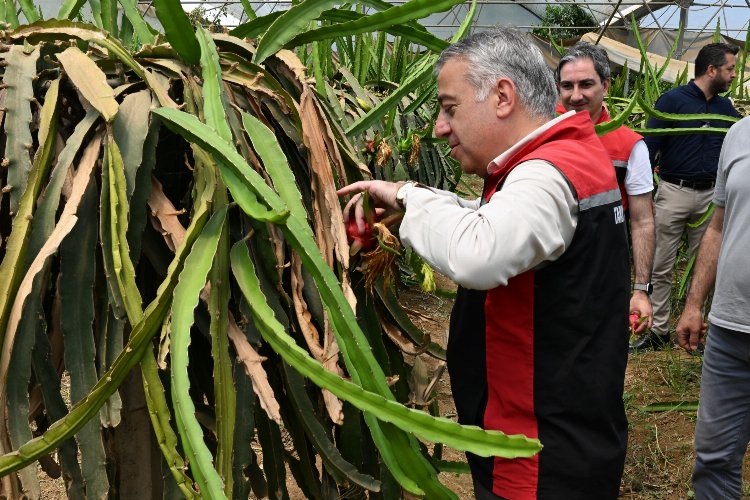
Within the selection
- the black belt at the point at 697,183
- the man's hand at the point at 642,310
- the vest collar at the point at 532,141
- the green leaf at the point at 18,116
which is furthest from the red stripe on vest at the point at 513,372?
the black belt at the point at 697,183

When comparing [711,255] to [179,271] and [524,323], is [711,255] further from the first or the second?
[179,271]

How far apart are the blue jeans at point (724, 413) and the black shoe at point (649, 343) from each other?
7.84 ft

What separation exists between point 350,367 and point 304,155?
43cm

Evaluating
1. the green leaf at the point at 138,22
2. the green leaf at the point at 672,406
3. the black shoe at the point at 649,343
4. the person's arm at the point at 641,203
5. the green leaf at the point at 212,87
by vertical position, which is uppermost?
the green leaf at the point at 138,22

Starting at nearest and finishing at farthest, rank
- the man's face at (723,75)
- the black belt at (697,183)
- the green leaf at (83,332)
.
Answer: the green leaf at (83,332)
the man's face at (723,75)
the black belt at (697,183)

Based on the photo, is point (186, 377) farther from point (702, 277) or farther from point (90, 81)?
point (702, 277)

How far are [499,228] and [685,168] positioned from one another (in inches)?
154

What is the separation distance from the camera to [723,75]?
4.69m

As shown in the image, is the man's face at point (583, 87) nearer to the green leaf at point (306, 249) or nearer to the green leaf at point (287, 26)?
the green leaf at point (287, 26)

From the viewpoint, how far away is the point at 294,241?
1.11 meters

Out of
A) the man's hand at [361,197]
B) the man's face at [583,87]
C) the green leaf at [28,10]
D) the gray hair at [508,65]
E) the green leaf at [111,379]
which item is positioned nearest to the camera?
the green leaf at [111,379]

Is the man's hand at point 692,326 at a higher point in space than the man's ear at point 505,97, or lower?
lower

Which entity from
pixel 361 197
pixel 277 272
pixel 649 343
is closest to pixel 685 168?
pixel 649 343

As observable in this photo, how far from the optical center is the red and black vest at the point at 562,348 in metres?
1.45
